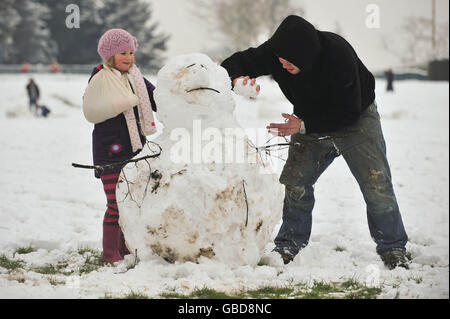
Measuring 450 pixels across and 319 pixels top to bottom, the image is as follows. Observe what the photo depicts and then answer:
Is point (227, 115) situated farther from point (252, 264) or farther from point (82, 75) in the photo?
point (82, 75)

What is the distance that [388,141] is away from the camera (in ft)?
42.6

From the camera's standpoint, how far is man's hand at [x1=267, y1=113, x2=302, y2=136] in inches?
164

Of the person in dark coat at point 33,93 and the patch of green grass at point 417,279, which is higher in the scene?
the person in dark coat at point 33,93

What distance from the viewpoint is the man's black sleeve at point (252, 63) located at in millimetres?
4461

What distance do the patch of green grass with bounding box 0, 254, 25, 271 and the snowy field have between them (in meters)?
0.02

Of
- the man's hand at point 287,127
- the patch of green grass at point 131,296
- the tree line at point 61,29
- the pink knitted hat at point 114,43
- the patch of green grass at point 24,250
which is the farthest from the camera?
the tree line at point 61,29

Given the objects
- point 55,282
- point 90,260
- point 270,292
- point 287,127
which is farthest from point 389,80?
point 55,282

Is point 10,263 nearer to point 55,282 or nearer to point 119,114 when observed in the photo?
point 55,282

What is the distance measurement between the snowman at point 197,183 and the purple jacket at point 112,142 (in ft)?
0.99

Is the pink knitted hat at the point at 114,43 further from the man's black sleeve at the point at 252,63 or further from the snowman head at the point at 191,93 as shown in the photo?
the man's black sleeve at the point at 252,63

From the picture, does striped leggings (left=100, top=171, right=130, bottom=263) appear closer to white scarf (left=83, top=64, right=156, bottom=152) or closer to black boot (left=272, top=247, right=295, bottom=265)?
white scarf (left=83, top=64, right=156, bottom=152)

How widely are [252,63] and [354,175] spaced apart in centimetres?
116

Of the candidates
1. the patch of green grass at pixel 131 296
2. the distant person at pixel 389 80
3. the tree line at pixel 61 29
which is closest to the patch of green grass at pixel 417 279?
the patch of green grass at pixel 131 296

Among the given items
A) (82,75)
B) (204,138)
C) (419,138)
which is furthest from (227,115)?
(82,75)
